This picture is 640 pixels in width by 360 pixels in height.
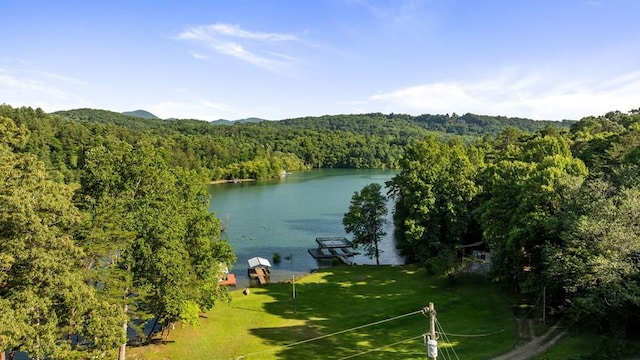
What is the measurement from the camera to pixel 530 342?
22859mm

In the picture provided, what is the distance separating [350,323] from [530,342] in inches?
385

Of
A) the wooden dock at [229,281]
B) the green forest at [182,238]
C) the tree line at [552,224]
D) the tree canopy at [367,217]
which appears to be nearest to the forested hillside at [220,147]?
the wooden dock at [229,281]

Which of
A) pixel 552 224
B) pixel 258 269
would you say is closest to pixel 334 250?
pixel 258 269

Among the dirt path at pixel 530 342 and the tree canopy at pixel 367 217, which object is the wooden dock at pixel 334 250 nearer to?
the tree canopy at pixel 367 217

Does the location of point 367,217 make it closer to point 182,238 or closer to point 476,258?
point 476,258

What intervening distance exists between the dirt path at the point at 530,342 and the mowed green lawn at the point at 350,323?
16.4 inches

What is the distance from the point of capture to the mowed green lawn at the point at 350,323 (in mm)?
23359

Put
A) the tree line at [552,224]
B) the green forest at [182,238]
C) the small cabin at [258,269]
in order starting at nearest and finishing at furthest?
1. the green forest at [182,238]
2. the tree line at [552,224]
3. the small cabin at [258,269]

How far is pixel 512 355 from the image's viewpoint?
21.6 metres

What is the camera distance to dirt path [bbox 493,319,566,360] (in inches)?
848

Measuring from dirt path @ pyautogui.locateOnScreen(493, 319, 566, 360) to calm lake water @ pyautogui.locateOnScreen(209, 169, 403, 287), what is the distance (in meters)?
23.2

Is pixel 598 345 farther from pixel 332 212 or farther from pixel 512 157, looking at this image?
pixel 332 212

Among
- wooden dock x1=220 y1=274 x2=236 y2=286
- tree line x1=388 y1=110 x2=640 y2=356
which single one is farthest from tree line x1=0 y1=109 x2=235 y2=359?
tree line x1=388 y1=110 x2=640 y2=356

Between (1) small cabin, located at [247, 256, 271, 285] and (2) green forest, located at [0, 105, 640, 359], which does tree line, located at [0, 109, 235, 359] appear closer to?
(2) green forest, located at [0, 105, 640, 359]
